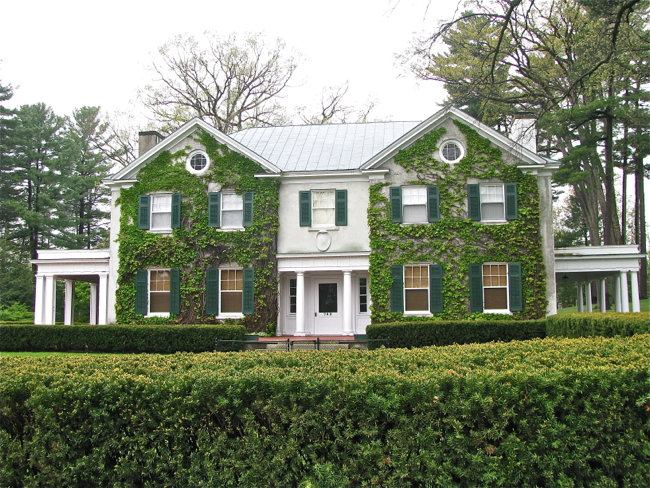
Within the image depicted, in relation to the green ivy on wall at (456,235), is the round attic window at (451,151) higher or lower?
higher

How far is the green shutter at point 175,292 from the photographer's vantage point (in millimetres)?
21266

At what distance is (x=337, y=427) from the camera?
184 inches

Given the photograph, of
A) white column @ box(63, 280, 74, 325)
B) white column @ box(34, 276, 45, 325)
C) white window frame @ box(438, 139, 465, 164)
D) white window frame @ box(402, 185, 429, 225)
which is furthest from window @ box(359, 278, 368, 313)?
white column @ box(63, 280, 74, 325)

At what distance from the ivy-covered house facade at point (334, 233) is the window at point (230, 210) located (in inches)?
1.5

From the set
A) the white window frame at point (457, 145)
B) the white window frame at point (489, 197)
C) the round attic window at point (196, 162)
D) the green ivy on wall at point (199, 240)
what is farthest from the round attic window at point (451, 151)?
the round attic window at point (196, 162)

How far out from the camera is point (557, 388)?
15.3 feet

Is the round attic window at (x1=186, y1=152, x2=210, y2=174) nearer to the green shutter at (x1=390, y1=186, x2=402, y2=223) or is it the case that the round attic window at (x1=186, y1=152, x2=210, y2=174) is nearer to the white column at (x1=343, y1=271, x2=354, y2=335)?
the white column at (x1=343, y1=271, x2=354, y2=335)

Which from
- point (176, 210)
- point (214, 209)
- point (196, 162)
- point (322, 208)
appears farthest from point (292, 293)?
point (196, 162)

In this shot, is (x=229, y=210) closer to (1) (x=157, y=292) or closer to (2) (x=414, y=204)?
(1) (x=157, y=292)

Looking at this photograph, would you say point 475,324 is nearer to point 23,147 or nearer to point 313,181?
point 313,181

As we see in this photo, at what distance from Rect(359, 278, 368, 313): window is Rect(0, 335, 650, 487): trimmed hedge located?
16443 millimetres

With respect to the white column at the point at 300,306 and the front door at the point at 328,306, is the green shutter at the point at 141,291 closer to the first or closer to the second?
the white column at the point at 300,306

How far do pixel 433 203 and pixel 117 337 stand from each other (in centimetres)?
1199

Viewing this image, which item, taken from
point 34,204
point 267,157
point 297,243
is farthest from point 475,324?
point 34,204
